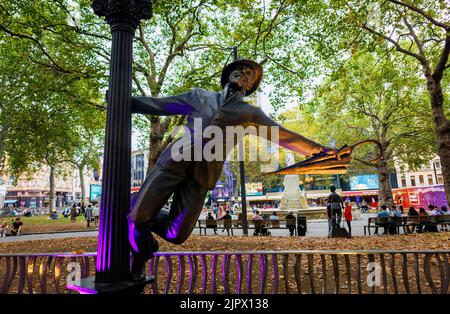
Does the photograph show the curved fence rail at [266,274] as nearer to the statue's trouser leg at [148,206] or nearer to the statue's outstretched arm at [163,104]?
the statue's trouser leg at [148,206]

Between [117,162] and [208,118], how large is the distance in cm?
84

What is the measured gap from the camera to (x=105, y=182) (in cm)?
234

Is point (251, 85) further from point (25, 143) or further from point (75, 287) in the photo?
point (25, 143)

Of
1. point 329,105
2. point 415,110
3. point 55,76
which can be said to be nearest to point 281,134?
point 55,76

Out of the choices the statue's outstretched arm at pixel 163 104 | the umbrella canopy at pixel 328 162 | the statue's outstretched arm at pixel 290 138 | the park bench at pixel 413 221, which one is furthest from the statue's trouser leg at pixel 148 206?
the park bench at pixel 413 221

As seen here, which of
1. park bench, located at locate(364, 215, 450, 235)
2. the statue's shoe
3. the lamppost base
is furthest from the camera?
park bench, located at locate(364, 215, 450, 235)

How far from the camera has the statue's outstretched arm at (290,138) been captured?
2666mm

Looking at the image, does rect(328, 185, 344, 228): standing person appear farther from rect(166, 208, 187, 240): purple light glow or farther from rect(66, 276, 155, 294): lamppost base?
rect(66, 276, 155, 294): lamppost base

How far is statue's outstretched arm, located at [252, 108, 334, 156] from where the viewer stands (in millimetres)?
2666

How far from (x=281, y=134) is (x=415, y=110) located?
2172 centimetres

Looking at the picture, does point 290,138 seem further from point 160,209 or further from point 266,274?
point 266,274

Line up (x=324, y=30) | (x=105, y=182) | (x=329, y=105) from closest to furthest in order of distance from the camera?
(x=105, y=182)
(x=324, y=30)
(x=329, y=105)

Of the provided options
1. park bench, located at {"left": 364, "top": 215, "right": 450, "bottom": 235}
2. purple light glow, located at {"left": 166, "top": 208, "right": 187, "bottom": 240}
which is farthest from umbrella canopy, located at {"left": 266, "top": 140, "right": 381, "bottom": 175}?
park bench, located at {"left": 364, "top": 215, "right": 450, "bottom": 235}

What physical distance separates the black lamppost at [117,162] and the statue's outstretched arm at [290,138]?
3.71 feet
